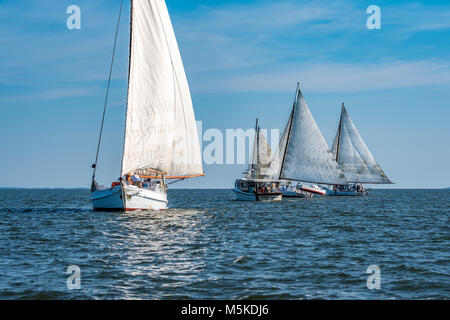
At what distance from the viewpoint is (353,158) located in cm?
11169

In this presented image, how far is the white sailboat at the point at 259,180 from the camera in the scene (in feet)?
272

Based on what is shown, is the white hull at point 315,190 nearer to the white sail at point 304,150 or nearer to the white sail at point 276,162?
the white sail at point 304,150

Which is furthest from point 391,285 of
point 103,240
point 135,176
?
point 135,176

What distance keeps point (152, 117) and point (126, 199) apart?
24.3 feet

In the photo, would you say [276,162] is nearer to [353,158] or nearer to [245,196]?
[245,196]

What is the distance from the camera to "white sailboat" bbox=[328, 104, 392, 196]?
364ft

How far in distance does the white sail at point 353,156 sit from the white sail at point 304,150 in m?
21.7

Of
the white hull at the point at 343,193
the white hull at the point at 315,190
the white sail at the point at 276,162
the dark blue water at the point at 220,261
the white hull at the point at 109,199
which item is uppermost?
the white sail at the point at 276,162

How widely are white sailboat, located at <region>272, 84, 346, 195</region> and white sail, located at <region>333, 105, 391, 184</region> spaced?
67.7 ft

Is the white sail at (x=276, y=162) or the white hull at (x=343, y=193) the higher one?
the white sail at (x=276, y=162)

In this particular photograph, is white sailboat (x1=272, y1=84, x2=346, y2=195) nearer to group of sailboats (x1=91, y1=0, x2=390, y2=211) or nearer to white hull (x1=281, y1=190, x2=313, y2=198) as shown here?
white hull (x1=281, y1=190, x2=313, y2=198)

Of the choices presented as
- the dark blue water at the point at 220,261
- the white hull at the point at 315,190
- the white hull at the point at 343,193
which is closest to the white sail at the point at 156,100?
the dark blue water at the point at 220,261

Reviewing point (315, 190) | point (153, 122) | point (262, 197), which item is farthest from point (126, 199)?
point (315, 190)

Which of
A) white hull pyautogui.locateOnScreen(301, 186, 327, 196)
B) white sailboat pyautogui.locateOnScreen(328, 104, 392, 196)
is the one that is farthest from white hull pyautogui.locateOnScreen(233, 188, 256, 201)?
white sailboat pyautogui.locateOnScreen(328, 104, 392, 196)
